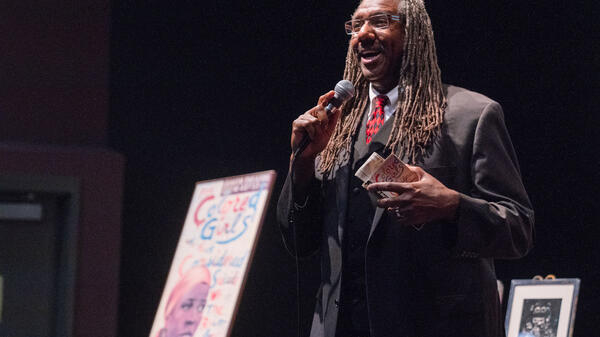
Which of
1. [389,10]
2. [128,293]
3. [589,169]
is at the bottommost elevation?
[128,293]

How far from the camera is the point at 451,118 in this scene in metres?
1.65

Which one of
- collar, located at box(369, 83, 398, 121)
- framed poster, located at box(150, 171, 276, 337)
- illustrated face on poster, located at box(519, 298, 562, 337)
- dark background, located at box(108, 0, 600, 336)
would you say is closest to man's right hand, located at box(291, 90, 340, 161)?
collar, located at box(369, 83, 398, 121)

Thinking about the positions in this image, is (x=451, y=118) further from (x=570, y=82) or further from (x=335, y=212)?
(x=570, y=82)

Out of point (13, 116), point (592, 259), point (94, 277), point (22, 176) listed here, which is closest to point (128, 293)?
point (94, 277)

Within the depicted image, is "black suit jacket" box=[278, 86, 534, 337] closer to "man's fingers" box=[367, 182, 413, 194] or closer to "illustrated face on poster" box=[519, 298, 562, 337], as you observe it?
"man's fingers" box=[367, 182, 413, 194]

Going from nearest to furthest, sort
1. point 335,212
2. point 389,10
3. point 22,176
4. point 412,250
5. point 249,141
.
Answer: point 412,250 < point 335,212 < point 389,10 < point 22,176 < point 249,141

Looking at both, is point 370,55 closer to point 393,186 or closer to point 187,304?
point 393,186

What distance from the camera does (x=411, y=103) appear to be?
1736mm

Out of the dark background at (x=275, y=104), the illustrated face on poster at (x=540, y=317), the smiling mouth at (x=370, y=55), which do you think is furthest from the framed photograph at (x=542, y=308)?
the smiling mouth at (x=370, y=55)

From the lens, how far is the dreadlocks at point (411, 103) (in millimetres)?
1658

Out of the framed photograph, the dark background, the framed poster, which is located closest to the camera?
the framed poster

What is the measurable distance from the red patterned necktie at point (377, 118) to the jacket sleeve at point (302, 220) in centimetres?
16

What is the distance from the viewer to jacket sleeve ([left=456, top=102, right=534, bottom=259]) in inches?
58.2

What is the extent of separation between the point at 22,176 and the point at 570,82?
320cm
